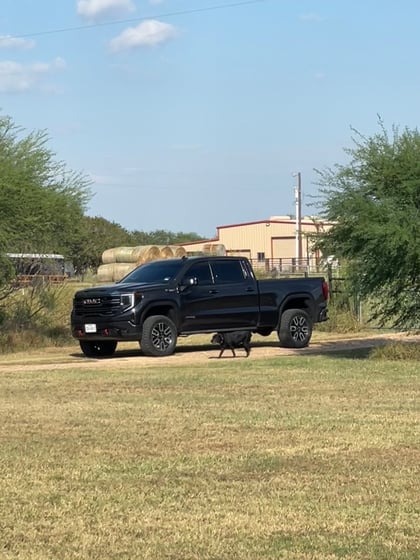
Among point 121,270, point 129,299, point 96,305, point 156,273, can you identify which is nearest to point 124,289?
point 129,299

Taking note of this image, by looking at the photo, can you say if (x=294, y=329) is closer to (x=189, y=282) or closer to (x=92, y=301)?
(x=189, y=282)

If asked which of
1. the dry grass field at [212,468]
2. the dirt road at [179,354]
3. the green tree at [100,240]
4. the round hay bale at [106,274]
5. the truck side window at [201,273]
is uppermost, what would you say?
the green tree at [100,240]

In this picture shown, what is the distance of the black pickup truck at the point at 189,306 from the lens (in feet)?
64.4

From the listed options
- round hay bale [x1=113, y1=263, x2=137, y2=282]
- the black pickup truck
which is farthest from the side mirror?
round hay bale [x1=113, y1=263, x2=137, y2=282]

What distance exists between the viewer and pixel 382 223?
16469 mm

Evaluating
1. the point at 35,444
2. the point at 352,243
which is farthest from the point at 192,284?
the point at 35,444

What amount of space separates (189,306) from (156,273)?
3.16ft

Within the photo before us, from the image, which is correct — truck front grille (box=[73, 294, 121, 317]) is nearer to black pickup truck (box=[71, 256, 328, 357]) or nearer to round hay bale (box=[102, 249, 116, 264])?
black pickup truck (box=[71, 256, 328, 357])

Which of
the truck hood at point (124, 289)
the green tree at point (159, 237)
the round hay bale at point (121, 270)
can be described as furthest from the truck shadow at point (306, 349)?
the green tree at point (159, 237)

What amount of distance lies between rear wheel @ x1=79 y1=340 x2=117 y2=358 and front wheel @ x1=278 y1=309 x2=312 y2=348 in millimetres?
3548

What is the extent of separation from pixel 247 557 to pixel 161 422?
16.2 feet

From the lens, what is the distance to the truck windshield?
2038 cm

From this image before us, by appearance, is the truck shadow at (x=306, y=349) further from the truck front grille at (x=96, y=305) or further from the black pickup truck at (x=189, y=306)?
the truck front grille at (x=96, y=305)

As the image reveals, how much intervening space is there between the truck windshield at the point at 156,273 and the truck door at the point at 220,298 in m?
0.33
